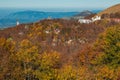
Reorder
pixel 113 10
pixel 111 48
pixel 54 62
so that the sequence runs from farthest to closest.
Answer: pixel 113 10, pixel 111 48, pixel 54 62

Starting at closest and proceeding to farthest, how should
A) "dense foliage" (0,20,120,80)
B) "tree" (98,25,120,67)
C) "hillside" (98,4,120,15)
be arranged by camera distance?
"dense foliage" (0,20,120,80), "tree" (98,25,120,67), "hillside" (98,4,120,15)

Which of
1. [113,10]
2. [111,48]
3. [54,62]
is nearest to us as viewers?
[54,62]

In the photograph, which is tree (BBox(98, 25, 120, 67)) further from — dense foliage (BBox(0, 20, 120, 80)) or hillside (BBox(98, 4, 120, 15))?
hillside (BBox(98, 4, 120, 15))

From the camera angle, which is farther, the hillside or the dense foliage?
the hillside

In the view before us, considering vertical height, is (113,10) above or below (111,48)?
below

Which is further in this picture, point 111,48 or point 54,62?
point 111,48

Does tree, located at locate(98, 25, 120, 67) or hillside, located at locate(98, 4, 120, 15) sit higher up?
tree, located at locate(98, 25, 120, 67)

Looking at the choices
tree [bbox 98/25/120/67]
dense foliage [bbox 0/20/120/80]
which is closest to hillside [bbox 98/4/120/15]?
dense foliage [bbox 0/20/120/80]

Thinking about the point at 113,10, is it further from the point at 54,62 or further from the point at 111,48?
the point at 54,62

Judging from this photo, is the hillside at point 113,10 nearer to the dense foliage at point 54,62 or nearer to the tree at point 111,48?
the dense foliage at point 54,62

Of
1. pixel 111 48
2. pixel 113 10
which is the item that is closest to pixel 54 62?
pixel 111 48

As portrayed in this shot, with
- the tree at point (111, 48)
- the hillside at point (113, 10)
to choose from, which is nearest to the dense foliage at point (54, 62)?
the tree at point (111, 48)
